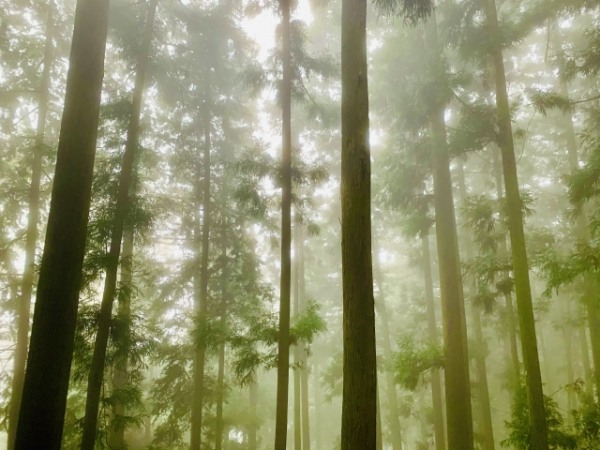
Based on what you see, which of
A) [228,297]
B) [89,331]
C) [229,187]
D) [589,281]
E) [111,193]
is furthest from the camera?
[229,187]

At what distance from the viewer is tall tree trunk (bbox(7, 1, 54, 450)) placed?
10.6 m

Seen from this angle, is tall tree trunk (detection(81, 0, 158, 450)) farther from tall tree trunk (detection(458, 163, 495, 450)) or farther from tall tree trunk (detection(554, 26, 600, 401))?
tall tree trunk (detection(554, 26, 600, 401))

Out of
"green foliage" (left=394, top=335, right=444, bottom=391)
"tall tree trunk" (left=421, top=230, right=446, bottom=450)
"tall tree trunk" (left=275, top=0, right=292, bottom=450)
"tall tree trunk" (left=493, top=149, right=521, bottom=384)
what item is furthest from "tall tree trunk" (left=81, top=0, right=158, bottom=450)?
"tall tree trunk" (left=493, top=149, right=521, bottom=384)

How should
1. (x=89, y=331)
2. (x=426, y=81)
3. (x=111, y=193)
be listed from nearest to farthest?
(x=89, y=331) → (x=111, y=193) → (x=426, y=81)

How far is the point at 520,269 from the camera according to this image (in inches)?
333

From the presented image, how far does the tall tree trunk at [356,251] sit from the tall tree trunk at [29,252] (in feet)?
27.7

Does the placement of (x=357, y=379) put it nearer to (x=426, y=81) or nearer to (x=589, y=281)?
(x=426, y=81)

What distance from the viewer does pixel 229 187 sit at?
15516mm

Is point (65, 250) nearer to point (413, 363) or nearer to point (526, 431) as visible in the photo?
point (413, 363)

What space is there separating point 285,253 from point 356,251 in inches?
157

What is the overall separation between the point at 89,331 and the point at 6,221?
7330mm

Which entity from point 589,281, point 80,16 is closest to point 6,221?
point 80,16

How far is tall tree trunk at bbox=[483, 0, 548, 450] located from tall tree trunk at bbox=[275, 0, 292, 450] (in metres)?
4.90

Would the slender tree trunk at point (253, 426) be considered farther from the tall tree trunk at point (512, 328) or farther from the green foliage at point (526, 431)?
the green foliage at point (526, 431)
